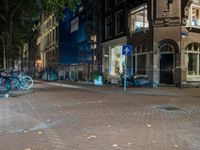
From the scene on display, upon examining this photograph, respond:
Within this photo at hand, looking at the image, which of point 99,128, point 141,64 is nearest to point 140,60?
point 141,64

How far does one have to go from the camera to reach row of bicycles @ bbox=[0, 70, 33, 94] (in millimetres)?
16730

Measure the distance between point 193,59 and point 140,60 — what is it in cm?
416

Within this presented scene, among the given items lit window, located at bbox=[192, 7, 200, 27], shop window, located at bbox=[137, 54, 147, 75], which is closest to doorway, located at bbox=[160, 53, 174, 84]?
shop window, located at bbox=[137, 54, 147, 75]

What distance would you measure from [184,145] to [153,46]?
64.9ft

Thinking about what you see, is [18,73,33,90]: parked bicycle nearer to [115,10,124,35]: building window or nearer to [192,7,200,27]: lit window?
[192,7,200,27]: lit window

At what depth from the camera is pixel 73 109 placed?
12086mm

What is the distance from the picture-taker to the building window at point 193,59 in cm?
2633

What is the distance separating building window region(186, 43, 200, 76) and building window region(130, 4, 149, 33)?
361 cm

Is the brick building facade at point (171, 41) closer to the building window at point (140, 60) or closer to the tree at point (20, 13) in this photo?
the building window at point (140, 60)

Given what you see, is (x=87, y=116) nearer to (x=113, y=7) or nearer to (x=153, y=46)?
(x=153, y=46)

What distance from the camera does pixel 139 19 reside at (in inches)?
1155

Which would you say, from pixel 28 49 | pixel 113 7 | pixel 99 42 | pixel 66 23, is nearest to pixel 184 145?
pixel 113 7

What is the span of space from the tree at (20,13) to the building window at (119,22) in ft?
26.7

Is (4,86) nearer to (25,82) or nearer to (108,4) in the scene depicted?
(25,82)
